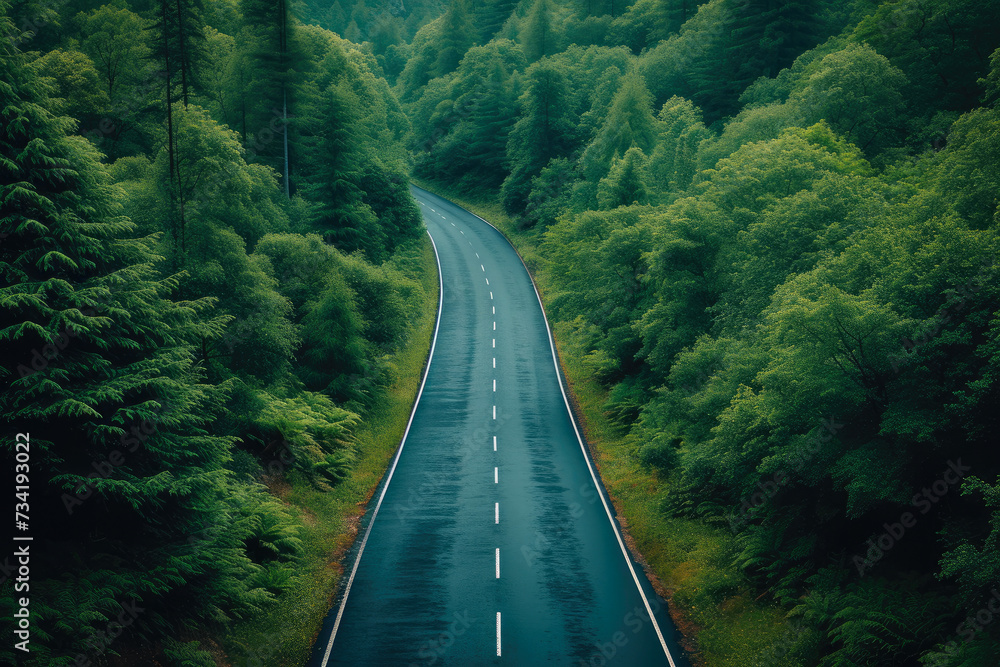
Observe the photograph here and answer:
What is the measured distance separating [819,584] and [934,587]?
2.25 metres

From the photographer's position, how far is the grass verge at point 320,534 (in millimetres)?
14914

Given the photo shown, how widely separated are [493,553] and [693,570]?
19.0 feet

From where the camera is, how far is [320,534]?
20531 mm

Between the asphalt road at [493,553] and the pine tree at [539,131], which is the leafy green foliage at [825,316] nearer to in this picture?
the asphalt road at [493,553]

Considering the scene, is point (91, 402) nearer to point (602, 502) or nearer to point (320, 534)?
point (320, 534)

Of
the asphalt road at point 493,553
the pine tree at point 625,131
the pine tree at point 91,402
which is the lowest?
the asphalt road at point 493,553

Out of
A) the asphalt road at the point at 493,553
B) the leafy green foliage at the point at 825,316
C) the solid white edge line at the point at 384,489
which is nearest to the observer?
the leafy green foliage at the point at 825,316

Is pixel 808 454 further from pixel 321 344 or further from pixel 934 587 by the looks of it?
pixel 321 344

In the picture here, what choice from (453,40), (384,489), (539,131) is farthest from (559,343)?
(453,40)

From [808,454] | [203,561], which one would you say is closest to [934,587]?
[808,454]

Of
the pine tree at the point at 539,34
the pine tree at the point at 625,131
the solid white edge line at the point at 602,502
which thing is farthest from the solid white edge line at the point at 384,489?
the pine tree at the point at 539,34

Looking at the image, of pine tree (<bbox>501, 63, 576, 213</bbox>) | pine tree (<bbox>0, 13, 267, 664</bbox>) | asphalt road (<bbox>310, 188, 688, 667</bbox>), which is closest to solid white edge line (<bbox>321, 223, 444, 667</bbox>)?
asphalt road (<bbox>310, 188, 688, 667</bbox>)

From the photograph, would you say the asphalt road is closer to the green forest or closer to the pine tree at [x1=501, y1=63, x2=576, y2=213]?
the green forest

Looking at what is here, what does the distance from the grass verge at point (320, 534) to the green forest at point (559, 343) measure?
105 mm
